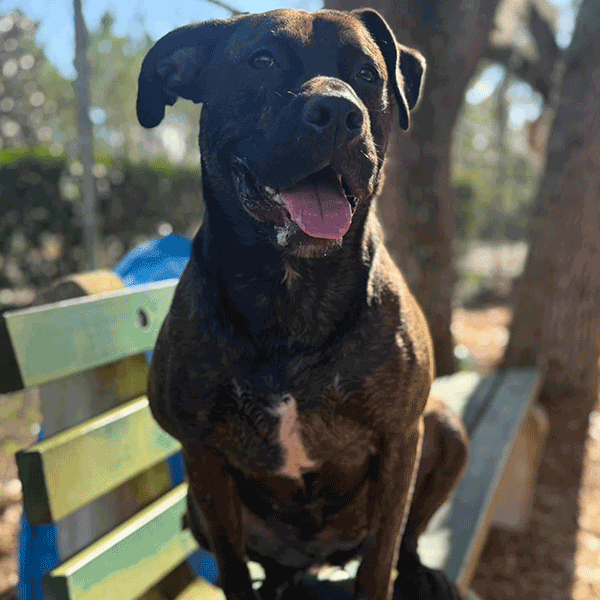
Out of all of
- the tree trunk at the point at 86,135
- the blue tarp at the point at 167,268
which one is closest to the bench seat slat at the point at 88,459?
the blue tarp at the point at 167,268

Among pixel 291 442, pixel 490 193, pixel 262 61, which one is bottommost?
pixel 490 193

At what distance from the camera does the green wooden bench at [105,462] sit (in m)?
1.59

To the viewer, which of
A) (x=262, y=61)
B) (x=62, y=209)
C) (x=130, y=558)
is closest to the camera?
(x=262, y=61)

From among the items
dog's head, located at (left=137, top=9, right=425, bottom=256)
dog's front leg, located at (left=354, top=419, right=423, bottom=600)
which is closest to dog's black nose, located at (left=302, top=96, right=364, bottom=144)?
dog's head, located at (left=137, top=9, right=425, bottom=256)

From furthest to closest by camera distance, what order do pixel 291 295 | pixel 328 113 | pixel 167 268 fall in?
pixel 167 268 → pixel 291 295 → pixel 328 113

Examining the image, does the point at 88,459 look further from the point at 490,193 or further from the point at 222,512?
the point at 490,193

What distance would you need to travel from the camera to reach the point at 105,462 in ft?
6.03

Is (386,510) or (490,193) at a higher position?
(386,510)

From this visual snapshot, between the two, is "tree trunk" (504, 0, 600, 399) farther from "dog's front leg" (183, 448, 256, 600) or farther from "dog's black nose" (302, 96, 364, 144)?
"dog's black nose" (302, 96, 364, 144)

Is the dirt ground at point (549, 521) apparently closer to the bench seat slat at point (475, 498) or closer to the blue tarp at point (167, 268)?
the bench seat slat at point (475, 498)

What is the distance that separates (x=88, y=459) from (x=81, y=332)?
13.9 inches

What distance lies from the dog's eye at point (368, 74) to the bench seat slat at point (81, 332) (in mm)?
957

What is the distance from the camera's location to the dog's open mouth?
1194 millimetres

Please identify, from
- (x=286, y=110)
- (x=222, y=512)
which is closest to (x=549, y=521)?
(x=222, y=512)
